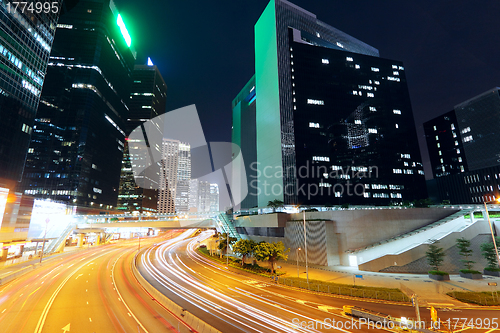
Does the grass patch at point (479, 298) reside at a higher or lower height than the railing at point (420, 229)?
lower

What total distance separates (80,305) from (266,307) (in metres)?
20.6

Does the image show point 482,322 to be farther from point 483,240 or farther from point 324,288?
point 483,240

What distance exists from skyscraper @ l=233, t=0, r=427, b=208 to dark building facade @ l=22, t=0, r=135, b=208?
307 feet

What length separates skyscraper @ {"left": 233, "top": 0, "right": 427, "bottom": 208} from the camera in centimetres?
9212

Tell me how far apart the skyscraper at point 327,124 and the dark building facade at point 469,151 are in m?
29.9

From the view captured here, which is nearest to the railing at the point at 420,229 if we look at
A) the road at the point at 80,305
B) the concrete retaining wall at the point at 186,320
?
the concrete retaining wall at the point at 186,320

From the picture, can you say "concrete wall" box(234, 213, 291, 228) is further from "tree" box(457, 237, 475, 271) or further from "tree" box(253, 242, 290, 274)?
"tree" box(457, 237, 475, 271)

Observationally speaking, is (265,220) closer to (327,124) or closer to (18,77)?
(327,124)

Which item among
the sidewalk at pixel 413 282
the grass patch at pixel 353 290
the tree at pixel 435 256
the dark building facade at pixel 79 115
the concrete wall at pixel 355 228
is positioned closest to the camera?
the grass patch at pixel 353 290

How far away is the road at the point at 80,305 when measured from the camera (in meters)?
20.8

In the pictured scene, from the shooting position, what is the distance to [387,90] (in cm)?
10775

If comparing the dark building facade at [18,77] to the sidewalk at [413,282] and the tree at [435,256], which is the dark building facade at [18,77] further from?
the tree at [435,256]

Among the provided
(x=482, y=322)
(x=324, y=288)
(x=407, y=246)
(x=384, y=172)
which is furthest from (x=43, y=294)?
(x=384, y=172)

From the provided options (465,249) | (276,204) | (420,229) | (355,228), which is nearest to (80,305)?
(355,228)
